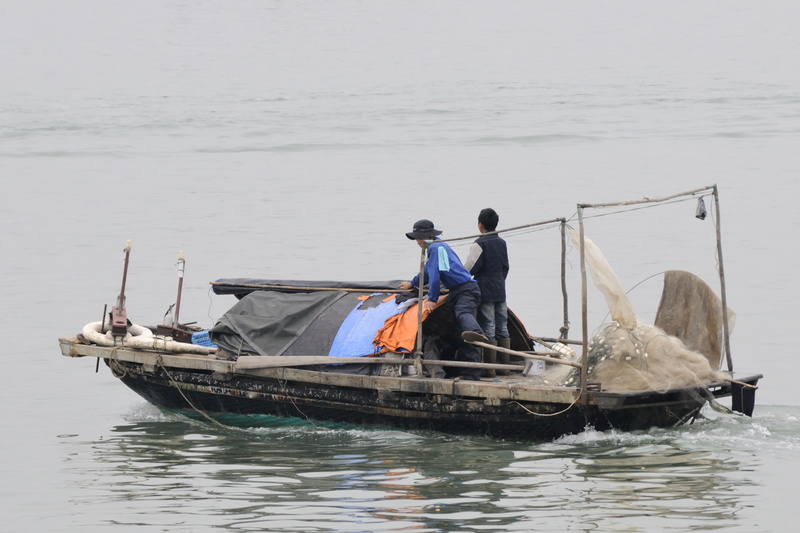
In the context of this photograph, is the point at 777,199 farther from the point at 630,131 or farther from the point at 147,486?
the point at 147,486

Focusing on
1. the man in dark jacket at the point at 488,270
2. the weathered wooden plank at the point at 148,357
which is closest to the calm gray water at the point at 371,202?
the weathered wooden plank at the point at 148,357

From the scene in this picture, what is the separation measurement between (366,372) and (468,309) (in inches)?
51.2

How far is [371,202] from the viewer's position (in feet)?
95.7

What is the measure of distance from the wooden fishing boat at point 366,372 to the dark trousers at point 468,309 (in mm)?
189

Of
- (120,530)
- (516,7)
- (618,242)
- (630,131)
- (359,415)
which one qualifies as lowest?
(120,530)

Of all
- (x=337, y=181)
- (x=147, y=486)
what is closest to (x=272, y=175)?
(x=337, y=181)

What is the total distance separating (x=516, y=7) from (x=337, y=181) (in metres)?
41.4

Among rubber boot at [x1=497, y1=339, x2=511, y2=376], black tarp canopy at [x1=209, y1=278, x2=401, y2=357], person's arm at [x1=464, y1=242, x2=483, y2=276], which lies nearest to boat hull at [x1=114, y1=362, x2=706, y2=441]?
black tarp canopy at [x1=209, y1=278, x2=401, y2=357]

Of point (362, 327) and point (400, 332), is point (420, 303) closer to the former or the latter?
point (400, 332)

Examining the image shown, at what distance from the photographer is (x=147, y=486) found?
37.8 ft

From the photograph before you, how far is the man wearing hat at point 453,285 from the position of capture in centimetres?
1227

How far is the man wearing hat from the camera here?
12.3m

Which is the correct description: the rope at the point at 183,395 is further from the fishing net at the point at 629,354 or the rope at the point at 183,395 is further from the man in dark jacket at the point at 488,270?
the fishing net at the point at 629,354

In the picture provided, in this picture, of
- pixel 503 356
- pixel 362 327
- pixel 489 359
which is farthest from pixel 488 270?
pixel 362 327
